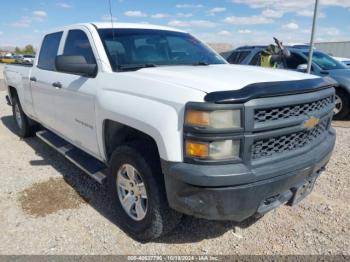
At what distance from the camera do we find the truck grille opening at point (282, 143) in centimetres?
230

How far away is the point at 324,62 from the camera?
8.04m

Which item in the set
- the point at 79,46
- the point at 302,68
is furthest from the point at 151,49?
the point at 302,68

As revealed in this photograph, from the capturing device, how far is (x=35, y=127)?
6246mm

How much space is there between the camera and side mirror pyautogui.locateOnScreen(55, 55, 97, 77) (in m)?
3.06

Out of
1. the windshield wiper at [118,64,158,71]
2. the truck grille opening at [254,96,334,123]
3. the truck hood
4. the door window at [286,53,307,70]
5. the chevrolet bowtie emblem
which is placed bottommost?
the door window at [286,53,307,70]

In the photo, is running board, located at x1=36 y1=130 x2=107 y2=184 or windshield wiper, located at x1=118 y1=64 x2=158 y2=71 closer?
windshield wiper, located at x1=118 y1=64 x2=158 y2=71

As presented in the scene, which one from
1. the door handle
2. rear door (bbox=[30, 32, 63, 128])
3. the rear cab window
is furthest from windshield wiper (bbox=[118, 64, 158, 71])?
the rear cab window

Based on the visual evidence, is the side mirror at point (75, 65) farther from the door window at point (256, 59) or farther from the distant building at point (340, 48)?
the distant building at point (340, 48)

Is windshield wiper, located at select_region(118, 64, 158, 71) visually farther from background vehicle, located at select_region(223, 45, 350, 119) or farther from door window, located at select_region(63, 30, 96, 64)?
background vehicle, located at select_region(223, 45, 350, 119)

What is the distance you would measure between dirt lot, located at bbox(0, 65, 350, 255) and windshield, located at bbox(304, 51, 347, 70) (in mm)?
4403

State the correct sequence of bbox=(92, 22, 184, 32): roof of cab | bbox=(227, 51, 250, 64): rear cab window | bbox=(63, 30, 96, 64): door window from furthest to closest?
bbox=(227, 51, 250, 64): rear cab window → bbox=(92, 22, 184, 32): roof of cab → bbox=(63, 30, 96, 64): door window

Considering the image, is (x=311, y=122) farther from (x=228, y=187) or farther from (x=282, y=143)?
(x=228, y=187)

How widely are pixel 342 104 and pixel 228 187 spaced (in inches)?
251

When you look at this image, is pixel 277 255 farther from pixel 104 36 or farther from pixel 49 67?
pixel 49 67
